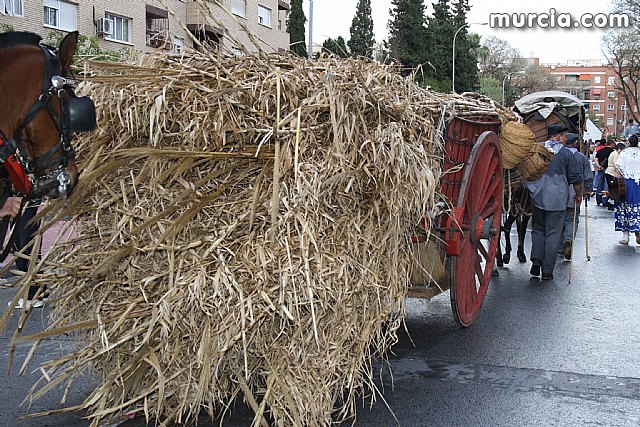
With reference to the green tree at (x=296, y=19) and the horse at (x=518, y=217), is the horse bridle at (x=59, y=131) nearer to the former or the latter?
the horse at (x=518, y=217)

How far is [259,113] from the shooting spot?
3840 mm

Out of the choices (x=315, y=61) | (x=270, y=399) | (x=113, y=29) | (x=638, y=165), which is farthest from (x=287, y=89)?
(x=113, y=29)

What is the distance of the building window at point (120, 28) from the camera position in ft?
83.8

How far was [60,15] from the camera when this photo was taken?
2300 cm

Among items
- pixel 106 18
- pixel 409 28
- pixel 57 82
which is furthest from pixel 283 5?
pixel 57 82

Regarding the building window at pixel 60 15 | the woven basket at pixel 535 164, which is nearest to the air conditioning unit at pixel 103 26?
the building window at pixel 60 15

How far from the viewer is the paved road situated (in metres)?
4.39

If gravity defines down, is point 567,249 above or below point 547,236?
below

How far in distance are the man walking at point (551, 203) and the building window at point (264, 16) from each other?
26.9 meters

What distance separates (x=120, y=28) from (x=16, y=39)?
78.2 feet

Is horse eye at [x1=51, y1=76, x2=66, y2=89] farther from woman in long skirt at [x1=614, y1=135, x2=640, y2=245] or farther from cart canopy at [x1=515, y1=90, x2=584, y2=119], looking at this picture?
woman in long skirt at [x1=614, y1=135, x2=640, y2=245]

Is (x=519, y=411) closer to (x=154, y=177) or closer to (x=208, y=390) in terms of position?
(x=208, y=390)

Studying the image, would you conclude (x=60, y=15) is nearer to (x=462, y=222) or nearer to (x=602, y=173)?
(x=602, y=173)

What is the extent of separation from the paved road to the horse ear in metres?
1.99
